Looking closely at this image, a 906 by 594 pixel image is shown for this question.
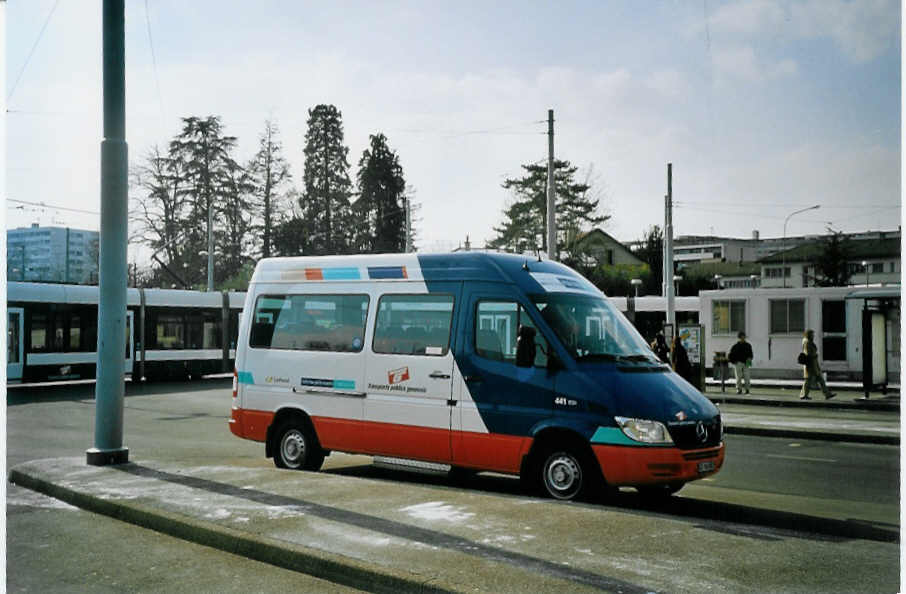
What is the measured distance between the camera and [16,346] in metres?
24.7

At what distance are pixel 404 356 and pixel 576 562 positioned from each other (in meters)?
4.28

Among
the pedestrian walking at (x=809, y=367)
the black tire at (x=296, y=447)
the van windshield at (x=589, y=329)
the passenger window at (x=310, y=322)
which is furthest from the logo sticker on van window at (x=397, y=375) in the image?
the pedestrian walking at (x=809, y=367)

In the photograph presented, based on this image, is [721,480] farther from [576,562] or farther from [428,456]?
[576,562]

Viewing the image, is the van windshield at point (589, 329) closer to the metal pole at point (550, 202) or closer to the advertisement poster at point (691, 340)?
the metal pole at point (550, 202)

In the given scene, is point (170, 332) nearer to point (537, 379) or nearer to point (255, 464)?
point (255, 464)

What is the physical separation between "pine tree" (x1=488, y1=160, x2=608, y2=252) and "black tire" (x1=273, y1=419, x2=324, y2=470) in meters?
44.9

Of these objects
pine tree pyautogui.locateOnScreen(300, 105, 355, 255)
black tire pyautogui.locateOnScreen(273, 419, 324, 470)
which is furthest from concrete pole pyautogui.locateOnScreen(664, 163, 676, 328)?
pine tree pyautogui.locateOnScreen(300, 105, 355, 255)

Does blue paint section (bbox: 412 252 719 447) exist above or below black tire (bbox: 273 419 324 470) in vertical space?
above

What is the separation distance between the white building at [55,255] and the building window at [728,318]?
22.3 metres

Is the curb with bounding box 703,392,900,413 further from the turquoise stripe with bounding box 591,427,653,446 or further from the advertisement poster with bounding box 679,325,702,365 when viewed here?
the turquoise stripe with bounding box 591,427,653,446

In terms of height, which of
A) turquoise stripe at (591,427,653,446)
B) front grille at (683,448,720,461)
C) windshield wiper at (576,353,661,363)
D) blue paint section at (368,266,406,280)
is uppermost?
blue paint section at (368,266,406,280)

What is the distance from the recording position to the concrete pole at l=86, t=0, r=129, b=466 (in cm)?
980

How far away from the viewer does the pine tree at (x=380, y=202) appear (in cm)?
5259

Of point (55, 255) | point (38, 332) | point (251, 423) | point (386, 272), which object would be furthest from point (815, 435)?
point (55, 255)
